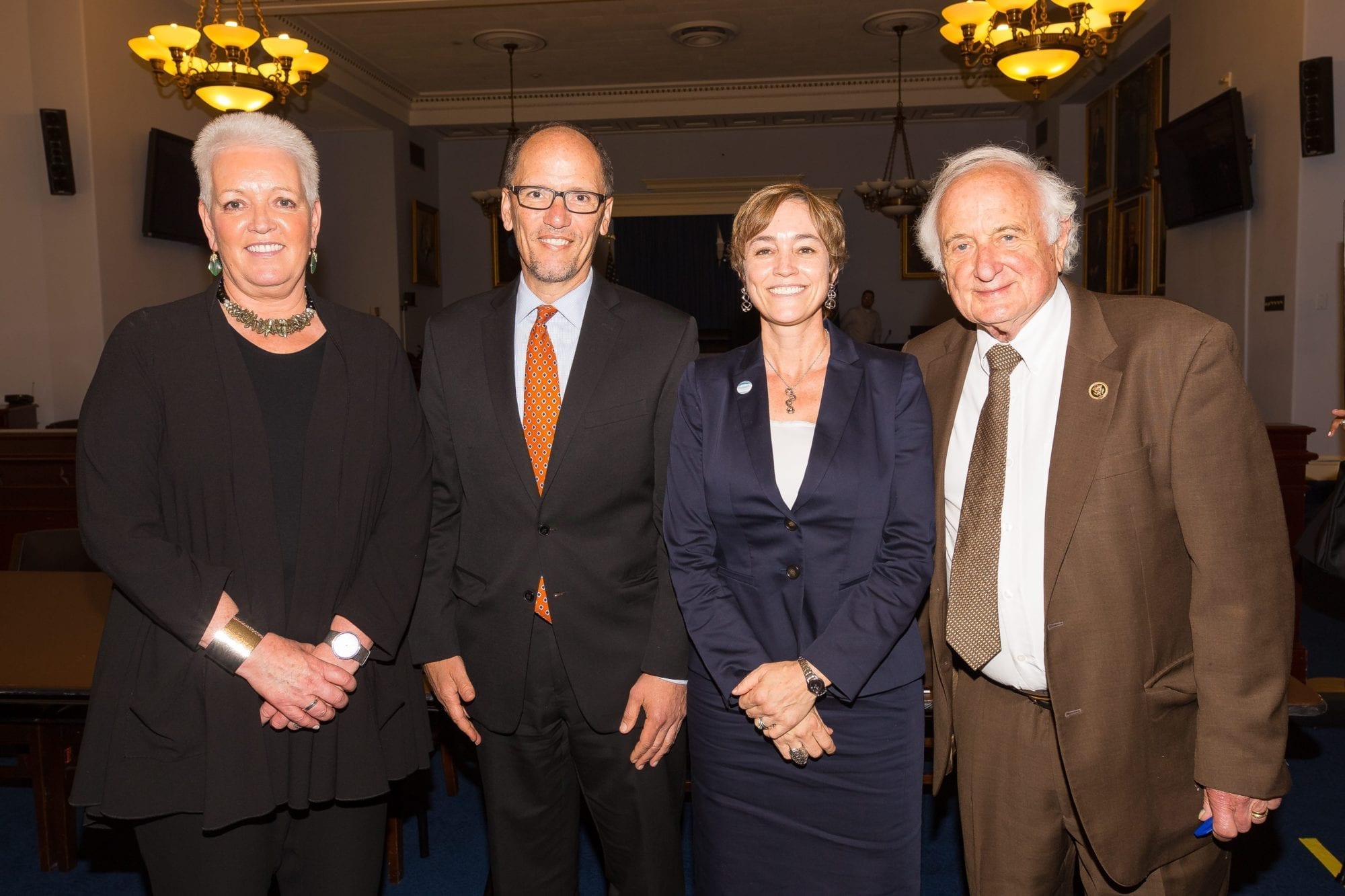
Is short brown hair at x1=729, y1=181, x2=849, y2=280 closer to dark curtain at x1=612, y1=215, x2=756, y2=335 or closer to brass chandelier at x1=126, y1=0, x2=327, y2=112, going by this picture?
brass chandelier at x1=126, y1=0, x2=327, y2=112

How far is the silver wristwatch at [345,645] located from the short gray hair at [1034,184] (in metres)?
1.35

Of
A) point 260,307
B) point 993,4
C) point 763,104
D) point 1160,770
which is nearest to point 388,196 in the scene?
point 763,104

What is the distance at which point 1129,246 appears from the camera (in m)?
9.82

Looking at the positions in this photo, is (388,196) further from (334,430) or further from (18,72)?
(334,430)

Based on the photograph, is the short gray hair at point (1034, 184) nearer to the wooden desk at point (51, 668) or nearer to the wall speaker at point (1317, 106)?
the wooden desk at point (51, 668)

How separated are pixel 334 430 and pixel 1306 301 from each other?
6718 millimetres

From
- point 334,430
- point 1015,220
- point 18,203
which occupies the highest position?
point 18,203

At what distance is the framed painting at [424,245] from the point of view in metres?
13.4

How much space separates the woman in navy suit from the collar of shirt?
A: 22cm

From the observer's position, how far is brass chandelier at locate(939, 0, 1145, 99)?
6789 mm

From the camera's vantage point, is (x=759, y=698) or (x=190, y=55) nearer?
(x=759, y=698)

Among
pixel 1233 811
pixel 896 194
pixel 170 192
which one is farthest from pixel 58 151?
pixel 1233 811

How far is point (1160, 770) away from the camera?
1.79m

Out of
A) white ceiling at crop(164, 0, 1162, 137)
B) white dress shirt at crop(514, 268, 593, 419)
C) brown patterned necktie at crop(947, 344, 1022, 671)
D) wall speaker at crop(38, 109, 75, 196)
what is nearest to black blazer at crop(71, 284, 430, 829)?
white dress shirt at crop(514, 268, 593, 419)
